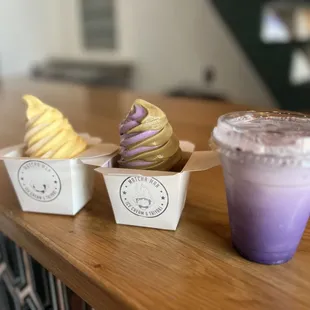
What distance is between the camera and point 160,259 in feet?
1.70

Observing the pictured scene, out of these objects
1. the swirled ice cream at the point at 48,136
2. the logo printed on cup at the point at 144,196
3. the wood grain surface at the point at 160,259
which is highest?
the swirled ice cream at the point at 48,136

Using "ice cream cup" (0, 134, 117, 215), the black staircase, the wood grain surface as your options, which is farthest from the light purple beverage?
the black staircase

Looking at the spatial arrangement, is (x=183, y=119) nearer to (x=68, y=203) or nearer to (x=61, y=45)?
(x=68, y=203)

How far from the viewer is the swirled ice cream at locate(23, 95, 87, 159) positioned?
2.09 ft

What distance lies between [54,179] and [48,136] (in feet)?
0.22

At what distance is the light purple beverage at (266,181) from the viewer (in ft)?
1.47

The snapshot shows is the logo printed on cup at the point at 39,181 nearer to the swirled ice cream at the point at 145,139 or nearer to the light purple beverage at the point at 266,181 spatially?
the swirled ice cream at the point at 145,139

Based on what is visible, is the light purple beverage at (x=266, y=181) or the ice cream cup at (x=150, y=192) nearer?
the light purple beverage at (x=266, y=181)

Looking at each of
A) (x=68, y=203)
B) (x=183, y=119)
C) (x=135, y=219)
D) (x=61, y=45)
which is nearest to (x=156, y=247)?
(x=135, y=219)

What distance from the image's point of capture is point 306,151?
0.44m

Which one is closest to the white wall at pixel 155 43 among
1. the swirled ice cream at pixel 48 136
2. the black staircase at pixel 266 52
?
the black staircase at pixel 266 52

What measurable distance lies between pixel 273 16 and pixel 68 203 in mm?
2945

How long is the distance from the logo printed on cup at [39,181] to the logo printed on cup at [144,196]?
0.38 feet

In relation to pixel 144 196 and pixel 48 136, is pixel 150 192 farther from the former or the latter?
pixel 48 136
